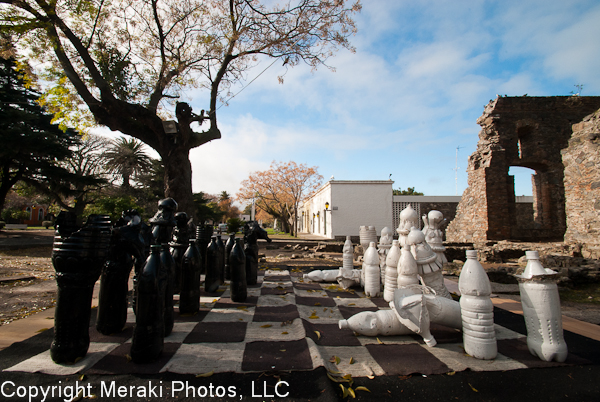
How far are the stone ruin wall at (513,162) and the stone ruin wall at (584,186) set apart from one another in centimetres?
421

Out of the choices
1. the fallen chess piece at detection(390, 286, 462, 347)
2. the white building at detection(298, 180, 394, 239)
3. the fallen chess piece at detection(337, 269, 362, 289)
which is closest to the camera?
the fallen chess piece at detection(390, 286, 462, 347)

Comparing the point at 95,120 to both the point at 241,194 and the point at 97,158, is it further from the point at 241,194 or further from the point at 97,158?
the point at 241,194

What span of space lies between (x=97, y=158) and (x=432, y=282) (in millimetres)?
28424

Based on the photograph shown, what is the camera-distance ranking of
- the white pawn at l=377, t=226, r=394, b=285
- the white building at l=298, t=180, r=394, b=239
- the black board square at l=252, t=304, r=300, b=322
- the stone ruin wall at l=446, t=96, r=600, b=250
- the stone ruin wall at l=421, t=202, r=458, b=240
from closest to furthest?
the black board square at l=252, t=304, r=300, b=322, the white pawn at l=377, t=226, r=394, b=285, the stone ruin wall at l=446, t=96, r=600, b=250, the white building at l=298, t=180, r=394, b=239, the stone ruin wall at l=421, t=202, r=458, b=240

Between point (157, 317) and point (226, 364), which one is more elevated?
point (157, 317)

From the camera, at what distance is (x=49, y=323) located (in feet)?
9.50

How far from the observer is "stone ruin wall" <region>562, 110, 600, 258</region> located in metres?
8.05

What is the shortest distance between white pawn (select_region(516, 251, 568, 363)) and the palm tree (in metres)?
27.2

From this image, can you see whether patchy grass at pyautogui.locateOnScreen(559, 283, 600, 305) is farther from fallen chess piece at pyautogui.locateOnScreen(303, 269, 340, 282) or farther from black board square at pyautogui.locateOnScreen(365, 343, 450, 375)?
black board square at pyautogui.locateOnScreen(365, 343, 450, 375)

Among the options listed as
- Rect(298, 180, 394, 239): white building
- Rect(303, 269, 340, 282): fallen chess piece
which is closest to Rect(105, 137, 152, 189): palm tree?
Rect(298, 180, 394, 239): white building

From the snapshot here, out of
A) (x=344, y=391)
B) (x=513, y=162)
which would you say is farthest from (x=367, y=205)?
(x=344, y=391)

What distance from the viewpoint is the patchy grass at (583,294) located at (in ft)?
15.1

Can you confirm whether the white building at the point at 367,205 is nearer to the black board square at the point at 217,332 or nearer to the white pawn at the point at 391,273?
the white pawn at the point at 391,273

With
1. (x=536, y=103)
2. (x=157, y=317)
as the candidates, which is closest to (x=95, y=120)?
(x=157, y=317)
